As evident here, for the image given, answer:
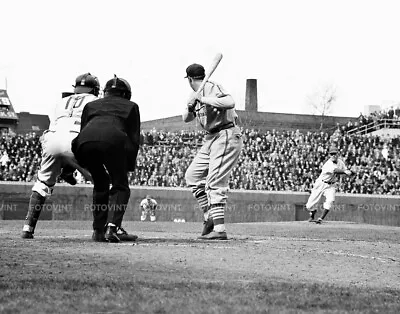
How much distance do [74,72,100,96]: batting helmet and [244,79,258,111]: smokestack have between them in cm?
6864

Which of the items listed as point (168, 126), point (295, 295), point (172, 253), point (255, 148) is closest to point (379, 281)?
point (295, 295)

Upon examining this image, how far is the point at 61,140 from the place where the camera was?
999 centimetres

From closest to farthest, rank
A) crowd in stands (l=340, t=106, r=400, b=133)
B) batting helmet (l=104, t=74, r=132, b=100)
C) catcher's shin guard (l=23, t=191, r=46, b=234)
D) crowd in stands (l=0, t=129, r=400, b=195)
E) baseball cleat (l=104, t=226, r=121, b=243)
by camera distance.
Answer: baseball cleat (l=104, t=226, r=121, b=243), batting helmet (l=104, t=74, r=132, b=100), catcher's shin guard (l=23, t=191, r=46, b=234), crowd in stands (l=0, t=129, r=400, b=195), crowd in stands (l=340, t=106, r=400, b=133)

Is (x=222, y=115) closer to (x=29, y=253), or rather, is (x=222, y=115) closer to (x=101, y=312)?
(x=29, y=253)

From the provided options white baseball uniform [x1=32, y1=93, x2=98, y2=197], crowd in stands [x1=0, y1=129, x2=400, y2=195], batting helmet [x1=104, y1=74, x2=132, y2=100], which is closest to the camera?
batting helmet [x1=104, y1=74, x2=132, y2=100]

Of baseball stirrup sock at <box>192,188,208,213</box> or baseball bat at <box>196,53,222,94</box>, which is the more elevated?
baseball bat at <box>196,53,222,94</box>

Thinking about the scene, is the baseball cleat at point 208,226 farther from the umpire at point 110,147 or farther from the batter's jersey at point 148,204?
the batter's jersey at point 148,204

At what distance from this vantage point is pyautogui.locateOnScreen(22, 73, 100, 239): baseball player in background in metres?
10.0

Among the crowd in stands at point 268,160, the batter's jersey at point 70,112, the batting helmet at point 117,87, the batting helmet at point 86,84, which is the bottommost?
the batter's jersey at point 70,112

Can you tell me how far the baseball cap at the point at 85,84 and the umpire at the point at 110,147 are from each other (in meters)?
0.54

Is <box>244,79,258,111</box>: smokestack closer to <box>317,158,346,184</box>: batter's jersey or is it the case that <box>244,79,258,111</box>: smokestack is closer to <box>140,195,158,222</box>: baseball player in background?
<box>140,195,158,222</box>: baseball player in background

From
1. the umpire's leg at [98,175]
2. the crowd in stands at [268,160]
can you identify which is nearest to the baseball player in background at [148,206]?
the crowd in stands at [268,160]

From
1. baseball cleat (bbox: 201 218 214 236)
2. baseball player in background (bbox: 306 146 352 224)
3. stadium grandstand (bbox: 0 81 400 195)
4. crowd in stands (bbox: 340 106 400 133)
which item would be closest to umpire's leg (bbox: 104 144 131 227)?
baseball cleat (bbox: 201 218 214 236)

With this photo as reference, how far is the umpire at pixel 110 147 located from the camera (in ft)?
30.8
